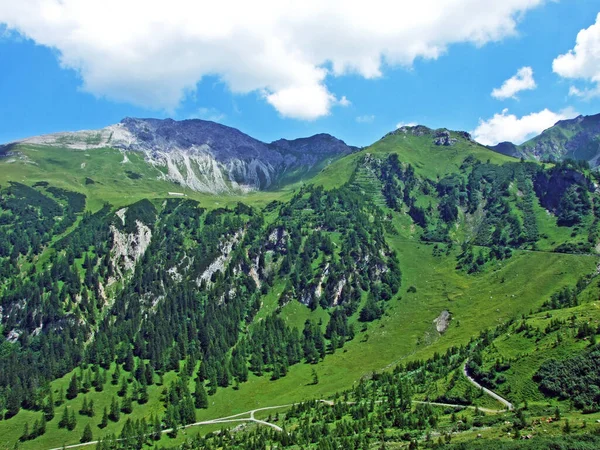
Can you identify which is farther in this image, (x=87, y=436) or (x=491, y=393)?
(x=87, y=436)

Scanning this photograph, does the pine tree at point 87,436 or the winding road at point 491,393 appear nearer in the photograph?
the winding road at point 491,393

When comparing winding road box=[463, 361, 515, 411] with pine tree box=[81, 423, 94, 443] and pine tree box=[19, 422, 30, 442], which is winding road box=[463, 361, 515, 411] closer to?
pine tree box=[81, 423, 94, 443]

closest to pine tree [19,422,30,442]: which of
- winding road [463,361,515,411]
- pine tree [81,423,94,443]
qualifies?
pine tree [81,423,94,443]

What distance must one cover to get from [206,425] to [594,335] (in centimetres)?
Answer: 15095

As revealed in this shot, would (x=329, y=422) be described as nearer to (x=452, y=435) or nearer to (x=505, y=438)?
(x=452, y=435)

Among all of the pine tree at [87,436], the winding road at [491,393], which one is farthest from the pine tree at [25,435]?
the winding road at [491,393]

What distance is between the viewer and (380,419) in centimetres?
12438

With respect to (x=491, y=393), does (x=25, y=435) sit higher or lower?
higher

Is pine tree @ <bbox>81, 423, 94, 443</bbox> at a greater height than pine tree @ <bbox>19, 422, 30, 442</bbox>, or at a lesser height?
lesser

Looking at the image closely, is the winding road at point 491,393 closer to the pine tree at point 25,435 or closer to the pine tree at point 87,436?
the pine tree at point 87,436

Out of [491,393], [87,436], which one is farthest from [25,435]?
[491,393]

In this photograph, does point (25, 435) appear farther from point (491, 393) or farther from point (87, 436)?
point (491, 393)

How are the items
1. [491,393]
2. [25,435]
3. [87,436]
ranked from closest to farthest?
[491,393], [87,436], [25,435]

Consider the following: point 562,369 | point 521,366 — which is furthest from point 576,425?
point 521,366
